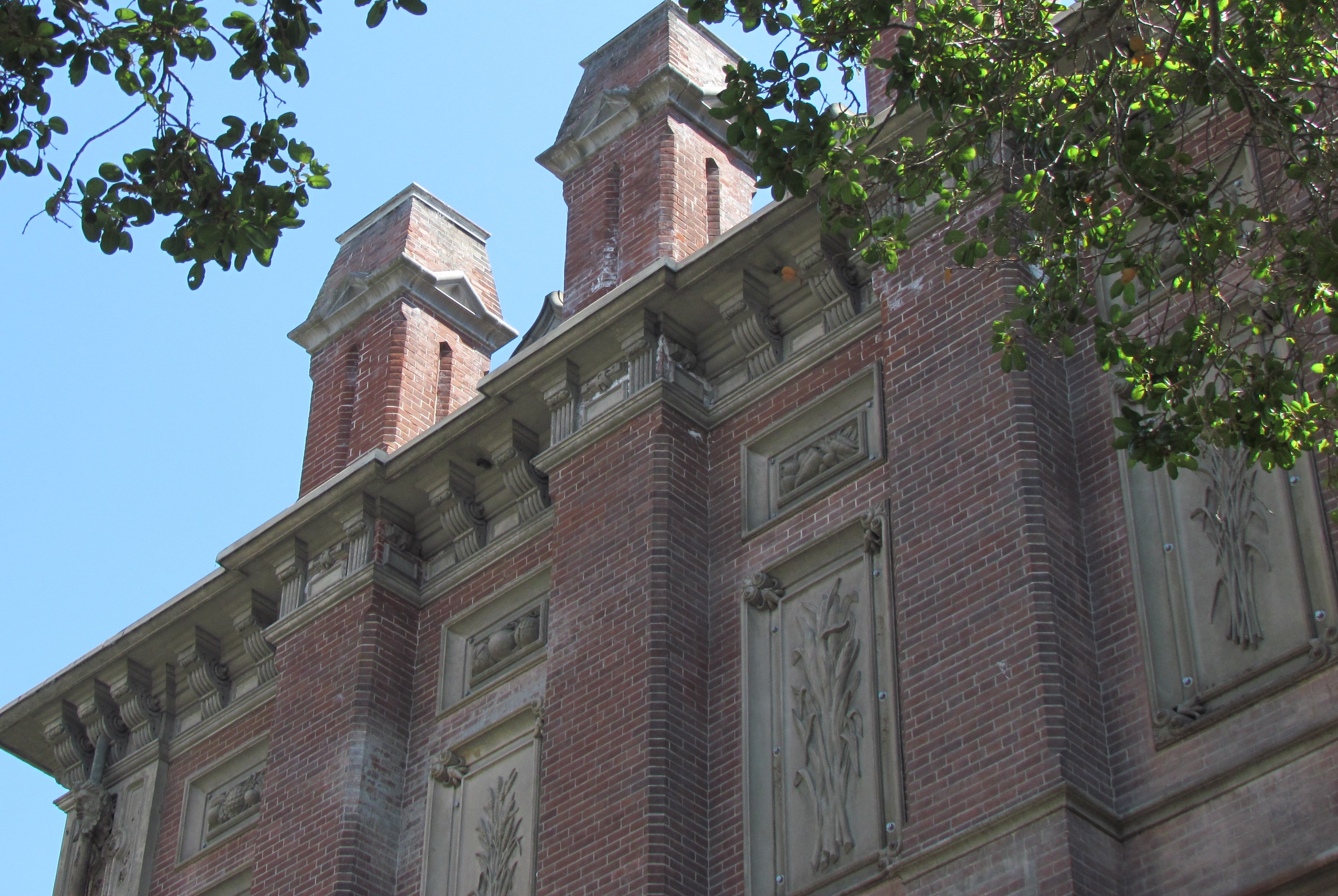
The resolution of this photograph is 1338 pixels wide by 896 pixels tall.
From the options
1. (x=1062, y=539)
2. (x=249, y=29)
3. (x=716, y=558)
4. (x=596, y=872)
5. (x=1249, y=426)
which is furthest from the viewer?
(x=716, y=558)

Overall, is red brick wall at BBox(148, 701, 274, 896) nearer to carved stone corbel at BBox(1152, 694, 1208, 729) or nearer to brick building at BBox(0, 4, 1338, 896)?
brick building at BBox(0, 4, 1338, 896)

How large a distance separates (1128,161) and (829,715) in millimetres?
4673

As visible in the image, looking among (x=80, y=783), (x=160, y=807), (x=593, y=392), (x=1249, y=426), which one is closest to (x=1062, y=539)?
(x=1249, y=426)

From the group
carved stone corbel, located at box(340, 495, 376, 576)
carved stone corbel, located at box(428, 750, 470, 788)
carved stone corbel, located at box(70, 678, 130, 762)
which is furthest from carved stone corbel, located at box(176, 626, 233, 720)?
carved stone corbel, located at box(428, 750, 470, 788)

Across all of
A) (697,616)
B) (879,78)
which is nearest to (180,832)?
(697,616)

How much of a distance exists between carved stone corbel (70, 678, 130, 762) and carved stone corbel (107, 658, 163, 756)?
147 mm

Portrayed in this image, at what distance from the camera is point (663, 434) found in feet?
50.6

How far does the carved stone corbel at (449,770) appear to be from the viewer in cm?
1602

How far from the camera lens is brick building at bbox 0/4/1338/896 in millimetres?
11477

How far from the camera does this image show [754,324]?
15648mm

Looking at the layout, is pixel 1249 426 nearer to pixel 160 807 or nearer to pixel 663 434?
pixel 663 434

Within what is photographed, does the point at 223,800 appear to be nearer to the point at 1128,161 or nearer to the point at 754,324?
the point at 754,324

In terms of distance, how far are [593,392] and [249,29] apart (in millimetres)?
5986

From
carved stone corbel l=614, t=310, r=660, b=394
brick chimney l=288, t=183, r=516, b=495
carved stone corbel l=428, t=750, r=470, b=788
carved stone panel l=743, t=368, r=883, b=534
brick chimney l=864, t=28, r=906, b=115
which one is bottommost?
carved stone corbel l=428, t=750, r=470, b=788
